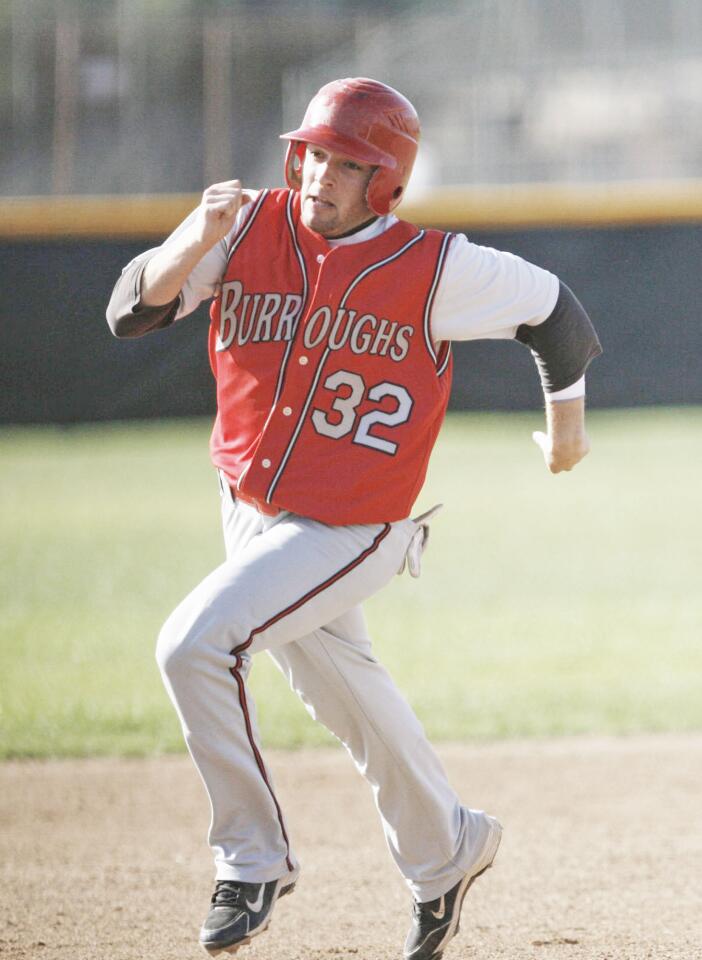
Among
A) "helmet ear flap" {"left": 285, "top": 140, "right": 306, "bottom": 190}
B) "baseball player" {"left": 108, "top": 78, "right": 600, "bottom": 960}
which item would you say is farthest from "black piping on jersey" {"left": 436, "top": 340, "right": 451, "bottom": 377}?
"helmet ear flap" {"left": 285, "top": 140, "right": 306, "bottom": 190}

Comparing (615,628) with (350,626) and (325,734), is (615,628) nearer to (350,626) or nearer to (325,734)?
(325,734)

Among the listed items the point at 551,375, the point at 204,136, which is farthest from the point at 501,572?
the point at 204,136

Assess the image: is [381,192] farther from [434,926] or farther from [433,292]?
[434,926]

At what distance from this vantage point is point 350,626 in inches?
111

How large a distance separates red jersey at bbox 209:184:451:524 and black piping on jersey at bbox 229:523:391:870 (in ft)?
0.22

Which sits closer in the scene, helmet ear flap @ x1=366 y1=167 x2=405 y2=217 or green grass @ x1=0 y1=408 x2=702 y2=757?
helmet ear flap @ x1=366 y1=167 x2=405 y2=217

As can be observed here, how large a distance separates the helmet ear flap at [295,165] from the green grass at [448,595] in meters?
2.98

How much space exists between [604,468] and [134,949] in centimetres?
986

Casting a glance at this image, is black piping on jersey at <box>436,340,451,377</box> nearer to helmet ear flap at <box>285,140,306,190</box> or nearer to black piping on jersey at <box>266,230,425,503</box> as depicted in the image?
black piping on jersey at <box>266,230,425,503</box>

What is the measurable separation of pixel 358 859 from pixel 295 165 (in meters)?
2.10

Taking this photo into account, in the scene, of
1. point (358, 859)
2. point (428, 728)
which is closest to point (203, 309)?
point (428, 728)

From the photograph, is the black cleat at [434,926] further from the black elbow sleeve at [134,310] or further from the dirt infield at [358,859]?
the black elbow sleeve at [134,310]

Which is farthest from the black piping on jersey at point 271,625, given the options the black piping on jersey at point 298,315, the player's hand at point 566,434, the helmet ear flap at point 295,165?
the helmet ear flap at point 295,165

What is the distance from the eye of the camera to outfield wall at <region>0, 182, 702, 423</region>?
47.2 feet
